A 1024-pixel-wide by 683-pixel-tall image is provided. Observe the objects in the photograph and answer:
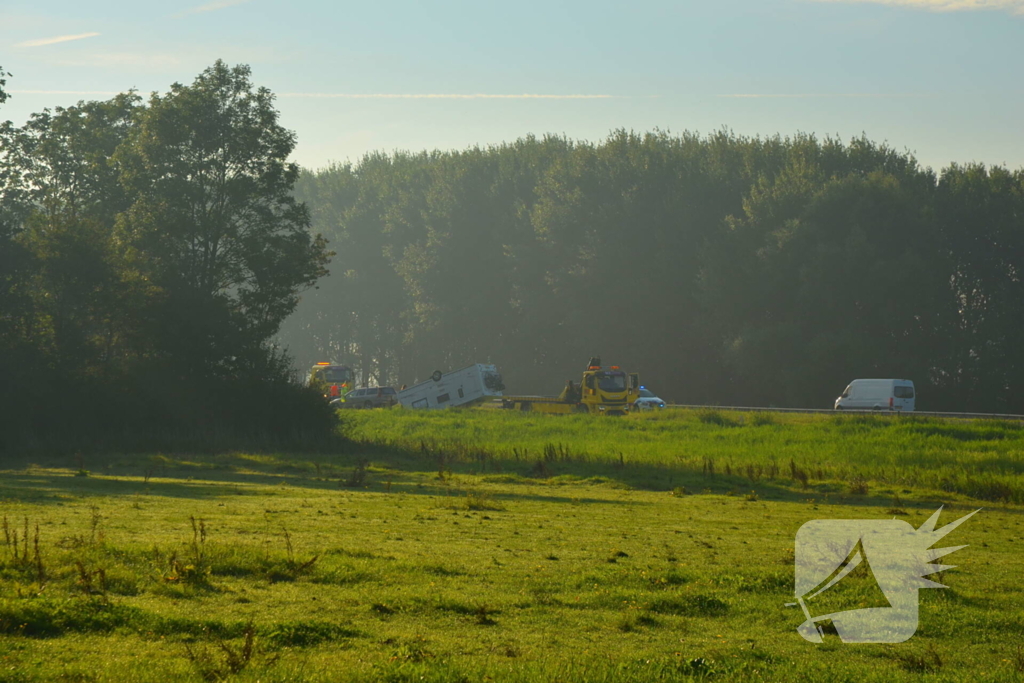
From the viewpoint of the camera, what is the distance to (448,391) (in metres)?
77.1

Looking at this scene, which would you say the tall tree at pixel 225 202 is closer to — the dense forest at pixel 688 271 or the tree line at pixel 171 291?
the tree line at pixel 171 291

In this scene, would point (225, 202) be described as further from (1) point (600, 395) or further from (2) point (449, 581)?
(2) point (449, 581)

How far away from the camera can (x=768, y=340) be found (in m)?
74.2

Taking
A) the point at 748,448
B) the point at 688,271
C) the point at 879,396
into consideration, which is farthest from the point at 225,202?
the point at 688,271

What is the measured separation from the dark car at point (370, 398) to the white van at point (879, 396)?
115 ft

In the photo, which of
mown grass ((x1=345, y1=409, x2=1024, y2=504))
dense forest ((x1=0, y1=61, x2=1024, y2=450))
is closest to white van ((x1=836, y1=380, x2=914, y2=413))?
dense forest ((x1=0, y1=61, x2=1024, y2=450))

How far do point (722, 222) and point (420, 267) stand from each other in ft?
107

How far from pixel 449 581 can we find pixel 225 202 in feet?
123

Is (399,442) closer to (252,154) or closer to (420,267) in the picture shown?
(252,154)

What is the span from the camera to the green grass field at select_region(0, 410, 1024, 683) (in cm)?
872

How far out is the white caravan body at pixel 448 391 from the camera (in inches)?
3022

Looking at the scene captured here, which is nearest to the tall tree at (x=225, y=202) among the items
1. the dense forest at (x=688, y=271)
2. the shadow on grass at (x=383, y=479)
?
the shadow on grass at (x=383, y=479)

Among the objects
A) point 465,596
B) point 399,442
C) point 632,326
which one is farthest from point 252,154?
point 632,326

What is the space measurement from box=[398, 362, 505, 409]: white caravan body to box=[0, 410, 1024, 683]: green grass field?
4646cm
